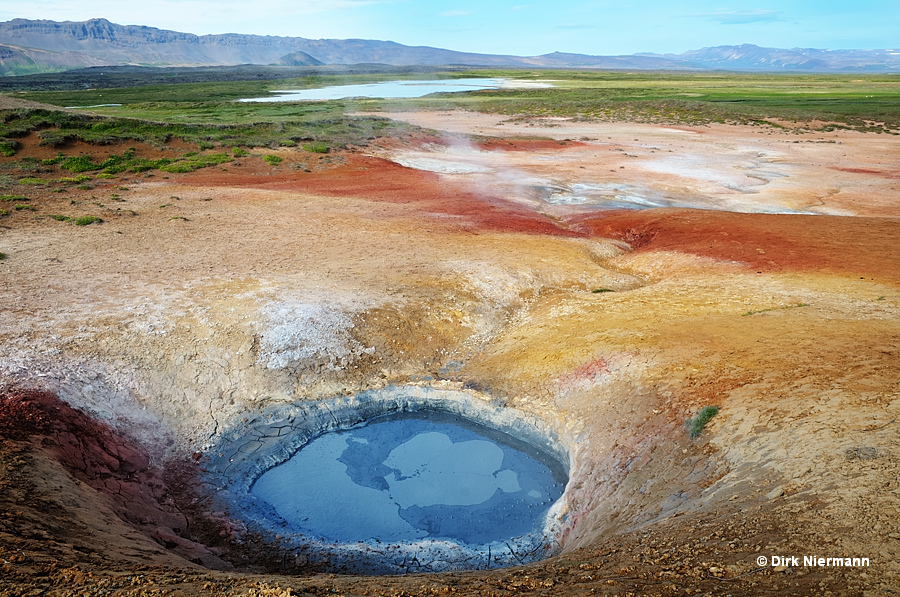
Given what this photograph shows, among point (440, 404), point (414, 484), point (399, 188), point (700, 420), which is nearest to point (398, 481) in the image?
point (414, 484)

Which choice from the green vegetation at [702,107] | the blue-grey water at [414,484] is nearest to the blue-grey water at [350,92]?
the green vegetation at [702,107]

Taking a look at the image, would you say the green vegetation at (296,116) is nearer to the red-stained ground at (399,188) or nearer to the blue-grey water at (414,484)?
the red-stained ground at (399,188)

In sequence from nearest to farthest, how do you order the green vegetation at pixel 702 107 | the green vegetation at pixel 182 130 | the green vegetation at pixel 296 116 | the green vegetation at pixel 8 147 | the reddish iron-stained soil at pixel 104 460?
the reddish iron-stained soil at pixel 104 460
the green vegetation at pixel 8 147
the green vegetation at pixel 296 116
the green vegetation at pixel 182 130
the green vegetation at pixel 702 107

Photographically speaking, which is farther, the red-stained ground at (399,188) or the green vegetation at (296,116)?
the green vegetation at (296,116)

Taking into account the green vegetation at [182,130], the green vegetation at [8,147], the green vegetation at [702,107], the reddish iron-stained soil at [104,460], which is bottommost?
the reddish iron-stained soil at [104,460]

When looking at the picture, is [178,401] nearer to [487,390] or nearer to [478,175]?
[487,390]

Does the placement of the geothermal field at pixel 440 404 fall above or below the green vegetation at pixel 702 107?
below

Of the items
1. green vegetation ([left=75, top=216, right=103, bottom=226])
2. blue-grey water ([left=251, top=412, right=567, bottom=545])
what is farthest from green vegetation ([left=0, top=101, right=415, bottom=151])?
blue-grey water ([left=251, top=412, right=567, bottom=545])

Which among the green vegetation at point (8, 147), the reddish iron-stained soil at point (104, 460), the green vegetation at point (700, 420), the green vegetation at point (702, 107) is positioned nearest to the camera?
the reddish iron-stained soil at point (104, 460)

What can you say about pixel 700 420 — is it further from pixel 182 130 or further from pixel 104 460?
pixel 182 130
